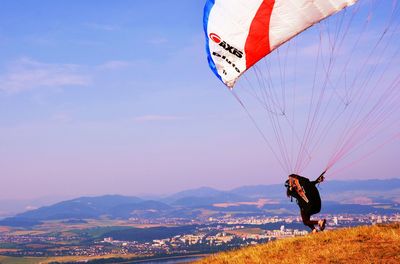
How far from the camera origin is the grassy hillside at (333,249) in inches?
552

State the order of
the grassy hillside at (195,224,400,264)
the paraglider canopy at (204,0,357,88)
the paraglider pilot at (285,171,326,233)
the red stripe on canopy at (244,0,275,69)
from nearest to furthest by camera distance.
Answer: the grassy hillside at (195,224,400,264) → the paraglider canopy at (204,0,357,88) → the red stripe on canopy at (244,0,275,69) → the paraglider pilot at (285,171,326,233)

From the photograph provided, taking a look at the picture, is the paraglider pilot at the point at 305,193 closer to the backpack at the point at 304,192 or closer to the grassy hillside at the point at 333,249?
the backpack at the point at 304,192

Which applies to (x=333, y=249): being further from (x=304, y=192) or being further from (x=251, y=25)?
(x=251, y=25)

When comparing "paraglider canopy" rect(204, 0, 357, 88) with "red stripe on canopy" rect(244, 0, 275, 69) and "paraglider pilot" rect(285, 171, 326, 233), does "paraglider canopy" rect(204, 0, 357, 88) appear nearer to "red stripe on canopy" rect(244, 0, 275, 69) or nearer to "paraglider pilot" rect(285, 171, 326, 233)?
"red stripe on canopy" rect(244, 0, 275, 69)

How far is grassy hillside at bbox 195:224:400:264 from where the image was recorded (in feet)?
46.0

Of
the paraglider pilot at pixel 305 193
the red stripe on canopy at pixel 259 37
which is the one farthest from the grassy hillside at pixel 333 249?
the red stripe on canopy at pixel 259 37

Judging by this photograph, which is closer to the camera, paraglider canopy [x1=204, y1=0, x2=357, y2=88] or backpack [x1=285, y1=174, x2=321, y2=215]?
paraglider canopy [x1=204, y1=0, x2=357, y2=88]

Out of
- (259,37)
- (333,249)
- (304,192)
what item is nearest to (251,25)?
(259,37)

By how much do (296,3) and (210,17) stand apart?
3.31 meters

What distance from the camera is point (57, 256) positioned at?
174 metres

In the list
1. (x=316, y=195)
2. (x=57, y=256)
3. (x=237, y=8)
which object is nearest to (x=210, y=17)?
(x=237, y=8)

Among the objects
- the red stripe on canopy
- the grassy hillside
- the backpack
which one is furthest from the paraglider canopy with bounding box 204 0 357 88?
the grassy hillside

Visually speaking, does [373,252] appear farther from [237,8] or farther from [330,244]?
[237,8]

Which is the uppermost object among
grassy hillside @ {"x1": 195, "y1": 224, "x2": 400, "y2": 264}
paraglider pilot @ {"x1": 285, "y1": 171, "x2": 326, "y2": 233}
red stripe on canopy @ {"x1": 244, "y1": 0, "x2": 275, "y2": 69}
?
red stripe on canopy @ {"x1": 244, "y1": 0, "x2": 275, "y2": 69}
